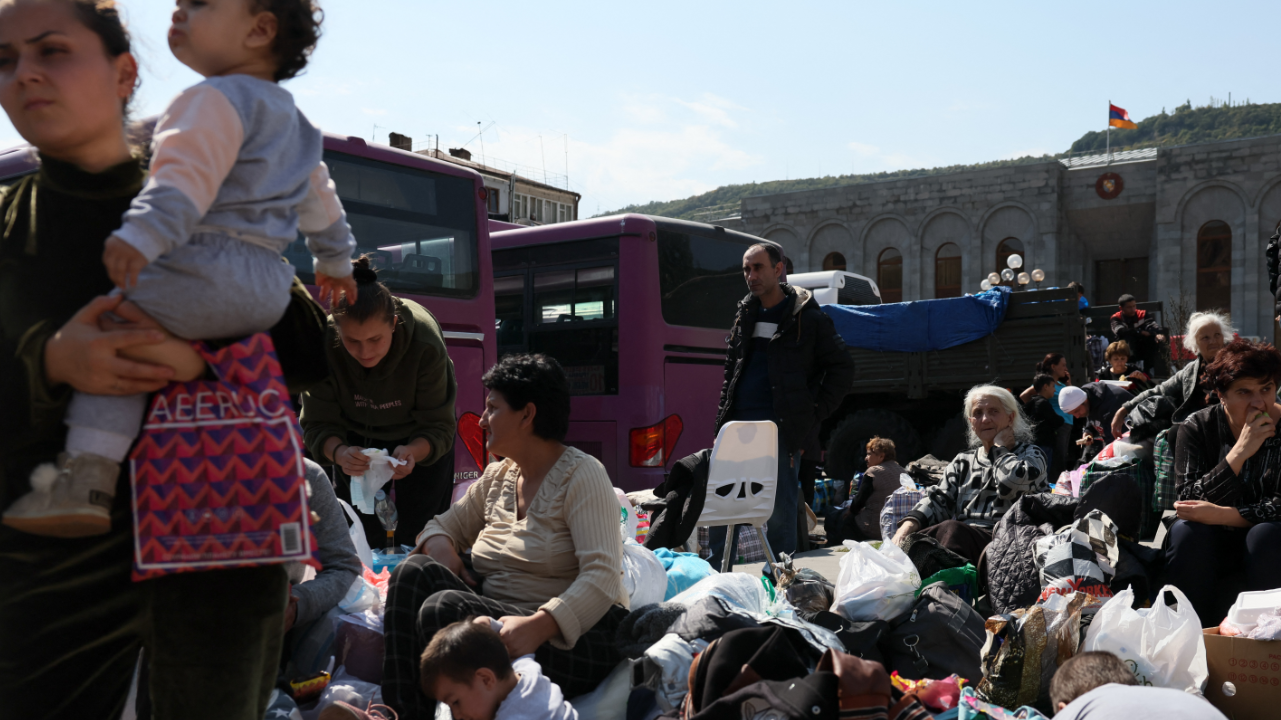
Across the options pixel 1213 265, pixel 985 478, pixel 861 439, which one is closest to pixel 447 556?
pixel 985 478

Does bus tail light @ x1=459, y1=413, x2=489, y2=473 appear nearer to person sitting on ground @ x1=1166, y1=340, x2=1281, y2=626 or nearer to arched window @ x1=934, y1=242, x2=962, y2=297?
person sitting on ground @ x1=1166, y1=340, x2=1281, y2=626

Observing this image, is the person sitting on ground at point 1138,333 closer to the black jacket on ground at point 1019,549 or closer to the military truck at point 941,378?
the military truck at point 941,378

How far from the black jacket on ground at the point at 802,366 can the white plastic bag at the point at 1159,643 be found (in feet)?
9.17

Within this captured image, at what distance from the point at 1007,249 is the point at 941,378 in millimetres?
24128

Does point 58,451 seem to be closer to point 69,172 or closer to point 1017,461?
point 69,172

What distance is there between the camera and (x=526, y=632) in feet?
9.26

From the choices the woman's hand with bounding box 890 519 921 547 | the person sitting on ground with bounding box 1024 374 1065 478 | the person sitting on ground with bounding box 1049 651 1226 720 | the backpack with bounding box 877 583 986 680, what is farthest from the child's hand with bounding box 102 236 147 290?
the person sitting on ground with bounding box 1024 374 1065 478

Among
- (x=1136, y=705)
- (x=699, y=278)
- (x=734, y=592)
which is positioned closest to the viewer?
(x=1136, y=705)

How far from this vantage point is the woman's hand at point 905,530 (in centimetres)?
470

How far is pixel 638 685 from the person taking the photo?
10.0ft

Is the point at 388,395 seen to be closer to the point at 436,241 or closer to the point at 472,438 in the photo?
the point at 472,438

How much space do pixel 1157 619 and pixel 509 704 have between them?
89.7 inches

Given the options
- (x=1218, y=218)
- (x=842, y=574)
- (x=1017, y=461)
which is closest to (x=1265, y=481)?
(x=1017, y=461)

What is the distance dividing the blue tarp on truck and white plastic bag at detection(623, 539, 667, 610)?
860cm
